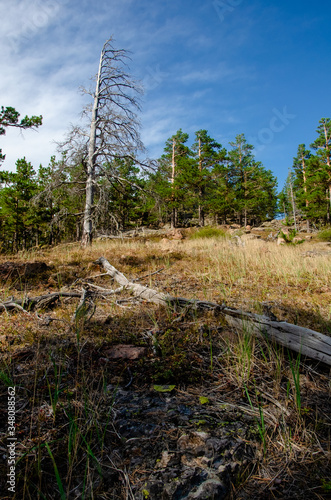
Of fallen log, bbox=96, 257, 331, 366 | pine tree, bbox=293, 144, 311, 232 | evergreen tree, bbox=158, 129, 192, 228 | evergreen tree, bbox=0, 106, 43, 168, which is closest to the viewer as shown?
fallen log, bbox=96, 257, 331, 366

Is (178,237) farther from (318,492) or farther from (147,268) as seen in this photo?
(318,492)

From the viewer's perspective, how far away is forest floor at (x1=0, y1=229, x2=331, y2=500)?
3.65ft

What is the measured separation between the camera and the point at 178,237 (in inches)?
722

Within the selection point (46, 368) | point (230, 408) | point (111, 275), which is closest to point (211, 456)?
point (230, 408)

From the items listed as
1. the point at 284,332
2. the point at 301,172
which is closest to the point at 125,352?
the point at 284,332

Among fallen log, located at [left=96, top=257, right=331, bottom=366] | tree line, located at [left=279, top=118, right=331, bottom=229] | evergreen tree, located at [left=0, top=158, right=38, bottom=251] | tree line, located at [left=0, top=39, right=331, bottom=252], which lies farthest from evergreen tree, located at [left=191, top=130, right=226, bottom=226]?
fallen log, located at [left=96, top=257, right=331, bottom=366]

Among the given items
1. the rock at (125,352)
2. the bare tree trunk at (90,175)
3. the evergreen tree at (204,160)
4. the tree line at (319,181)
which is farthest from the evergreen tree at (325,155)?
the rock at (125,352)

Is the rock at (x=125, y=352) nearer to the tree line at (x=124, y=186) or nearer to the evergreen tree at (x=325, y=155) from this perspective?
the tree line at (x=124, y=186)

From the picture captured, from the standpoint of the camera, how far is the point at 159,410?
1.58 meters

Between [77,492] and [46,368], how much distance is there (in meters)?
1.09

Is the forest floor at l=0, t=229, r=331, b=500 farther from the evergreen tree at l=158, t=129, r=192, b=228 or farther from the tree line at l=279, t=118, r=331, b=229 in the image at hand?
the tree line at l=279, t=118, r=331, b=229

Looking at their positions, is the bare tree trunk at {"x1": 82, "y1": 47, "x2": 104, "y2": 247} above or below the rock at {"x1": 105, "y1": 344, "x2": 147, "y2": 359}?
above

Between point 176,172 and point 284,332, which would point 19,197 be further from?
point 284,332

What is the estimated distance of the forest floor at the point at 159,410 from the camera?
1.11 meters
